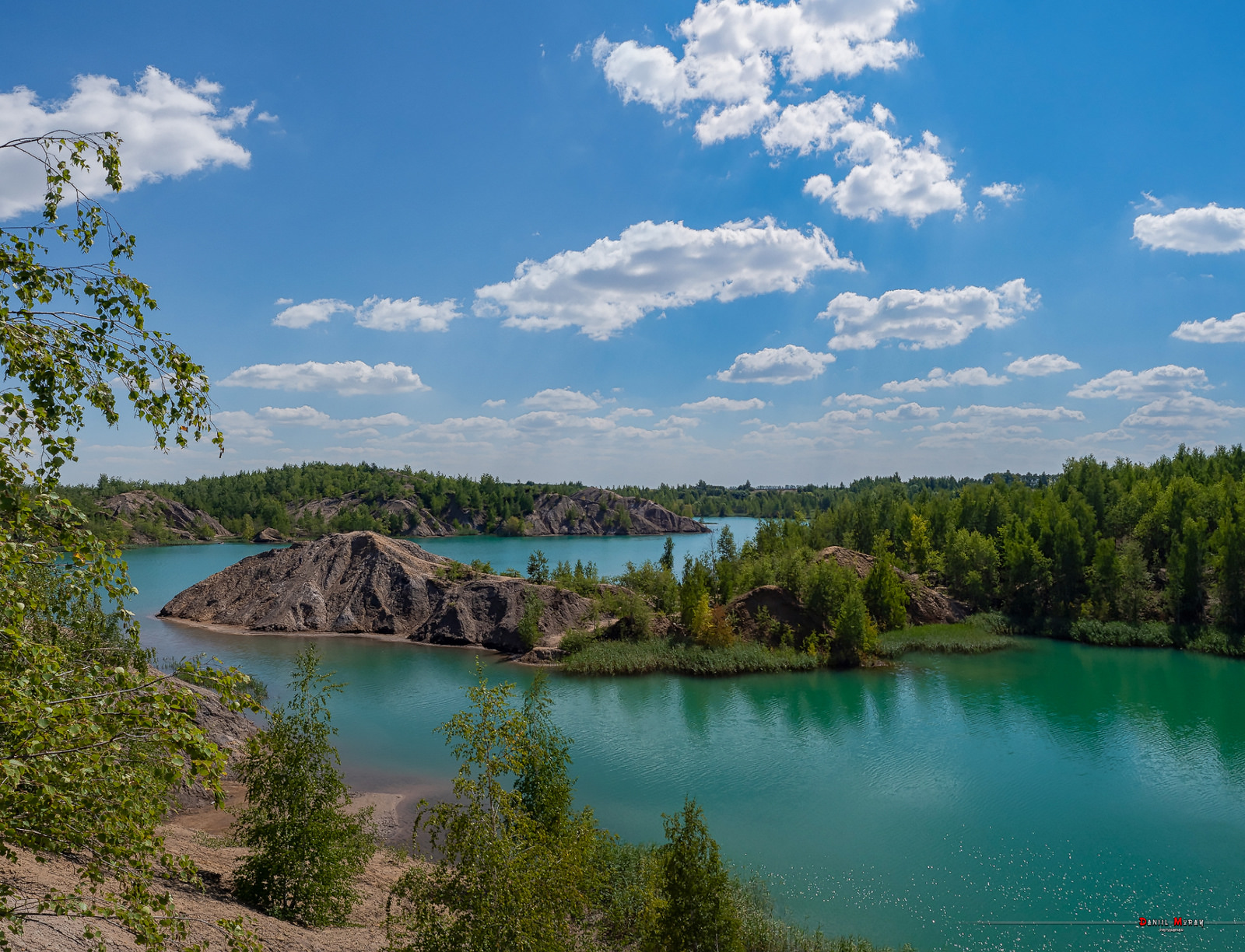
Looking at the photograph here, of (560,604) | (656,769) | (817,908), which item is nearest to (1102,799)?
(817,908)

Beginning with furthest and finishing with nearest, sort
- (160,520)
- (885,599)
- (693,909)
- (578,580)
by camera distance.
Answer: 1. (160,520)
2. (578,580)
3. (885,599)
4. (693,909)

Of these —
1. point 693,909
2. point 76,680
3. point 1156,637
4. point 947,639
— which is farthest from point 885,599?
point 76,680

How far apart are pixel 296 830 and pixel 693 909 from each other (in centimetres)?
728

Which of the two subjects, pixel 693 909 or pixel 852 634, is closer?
pixel 693 909

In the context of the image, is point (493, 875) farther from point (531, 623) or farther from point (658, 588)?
point (658, 588)

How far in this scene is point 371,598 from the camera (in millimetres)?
54000

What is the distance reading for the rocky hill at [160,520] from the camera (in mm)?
128375

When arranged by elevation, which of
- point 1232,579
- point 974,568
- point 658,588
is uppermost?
point 1232,579

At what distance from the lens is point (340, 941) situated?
12047mm

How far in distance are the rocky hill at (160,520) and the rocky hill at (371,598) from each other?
281 feet

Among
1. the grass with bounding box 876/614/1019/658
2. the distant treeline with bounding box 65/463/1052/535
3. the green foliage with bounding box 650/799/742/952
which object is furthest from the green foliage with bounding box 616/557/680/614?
the distant treeline with bounding box 65/463/1052/535

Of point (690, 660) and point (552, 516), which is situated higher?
point (552, 516)

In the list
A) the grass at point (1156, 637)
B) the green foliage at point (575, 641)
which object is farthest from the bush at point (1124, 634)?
the green foliage at point (575, 641)

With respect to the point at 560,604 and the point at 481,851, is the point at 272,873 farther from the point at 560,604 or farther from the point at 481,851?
the point at 560,604
